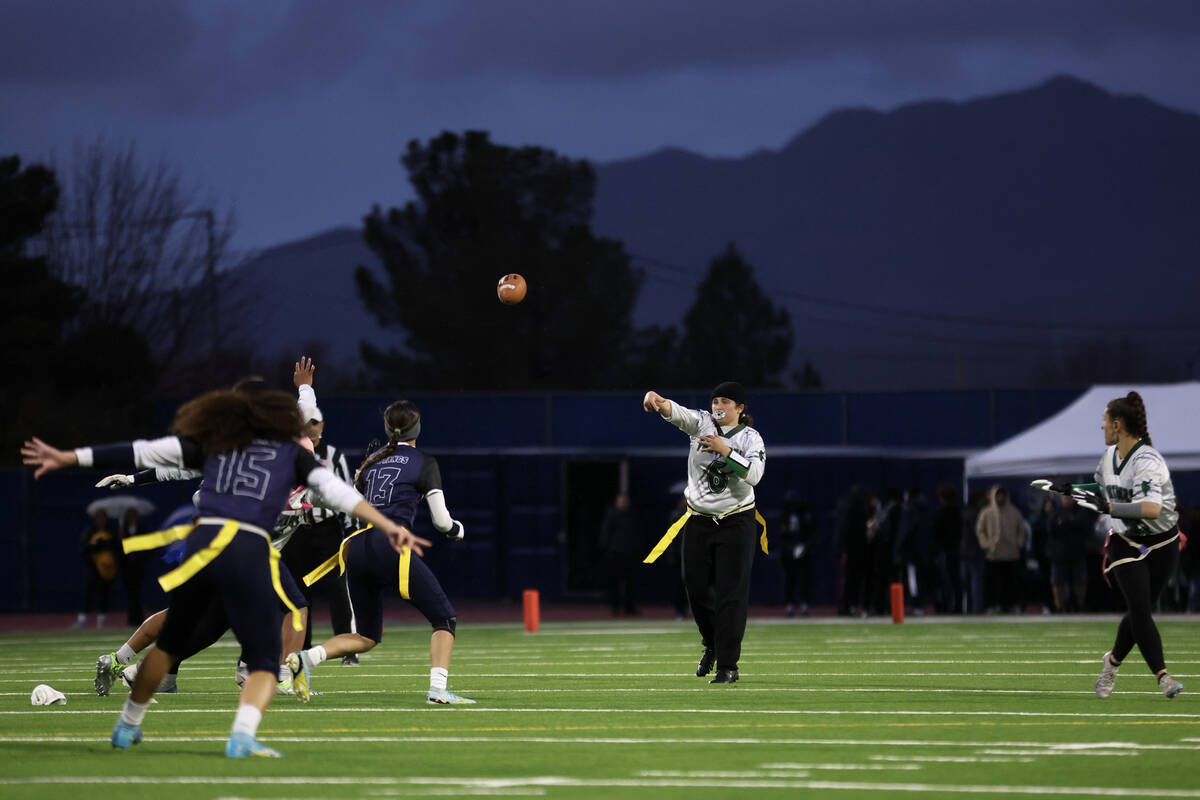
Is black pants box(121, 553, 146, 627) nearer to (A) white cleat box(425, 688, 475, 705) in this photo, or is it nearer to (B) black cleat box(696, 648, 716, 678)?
(B) black cleat box(696, 648, 716, 678)

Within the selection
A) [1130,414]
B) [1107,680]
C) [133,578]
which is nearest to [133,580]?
[133,578]

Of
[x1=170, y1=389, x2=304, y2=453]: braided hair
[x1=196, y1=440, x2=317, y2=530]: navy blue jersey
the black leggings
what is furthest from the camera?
the black leggings

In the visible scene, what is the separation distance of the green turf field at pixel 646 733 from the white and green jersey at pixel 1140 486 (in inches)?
46.0

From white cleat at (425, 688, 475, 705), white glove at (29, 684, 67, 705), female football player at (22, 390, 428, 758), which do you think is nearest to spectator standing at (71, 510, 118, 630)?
white glove at (29, 684, 67, 705)

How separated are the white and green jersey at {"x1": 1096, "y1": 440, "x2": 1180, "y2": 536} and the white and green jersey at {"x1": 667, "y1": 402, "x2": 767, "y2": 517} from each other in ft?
9.09

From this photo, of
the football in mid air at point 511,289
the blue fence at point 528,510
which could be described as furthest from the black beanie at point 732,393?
the blue fence at point 528,510

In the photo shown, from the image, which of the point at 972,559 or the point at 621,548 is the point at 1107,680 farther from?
the point at 621,548

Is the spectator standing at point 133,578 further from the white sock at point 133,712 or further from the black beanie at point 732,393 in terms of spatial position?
the white sock at point 133,712

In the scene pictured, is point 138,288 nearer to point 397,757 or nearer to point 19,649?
point 19,649

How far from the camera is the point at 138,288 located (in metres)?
56.5

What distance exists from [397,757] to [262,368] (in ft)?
236

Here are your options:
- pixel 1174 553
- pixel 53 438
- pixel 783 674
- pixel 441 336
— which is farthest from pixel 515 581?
pixel 441 336

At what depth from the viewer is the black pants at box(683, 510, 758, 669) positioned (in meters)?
14.3

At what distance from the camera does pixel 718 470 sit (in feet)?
47.7
